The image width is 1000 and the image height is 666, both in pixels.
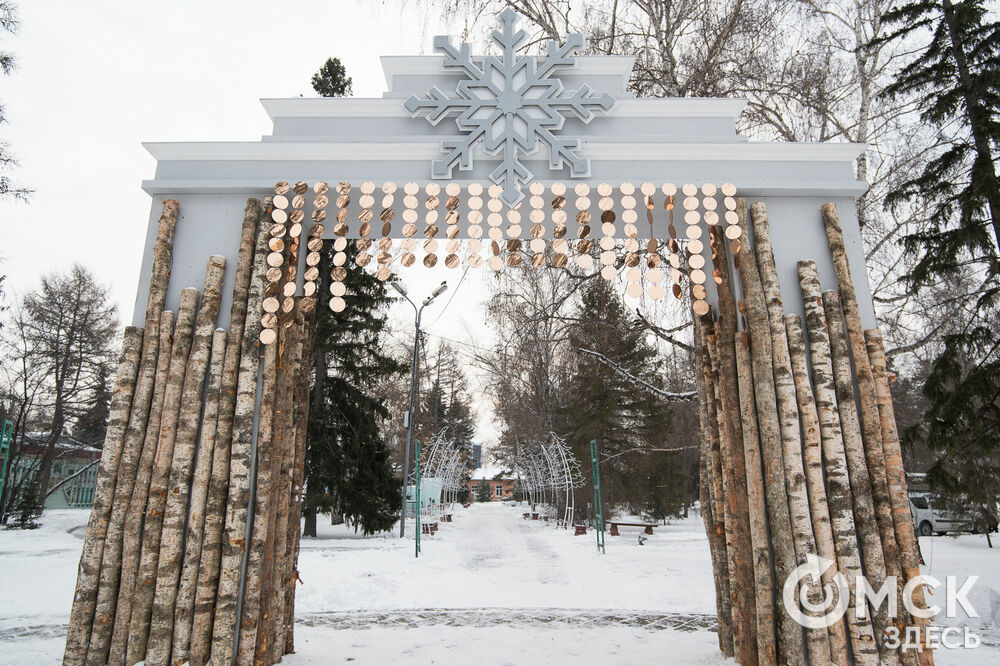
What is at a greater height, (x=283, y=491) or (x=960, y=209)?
(x=960, y=209)

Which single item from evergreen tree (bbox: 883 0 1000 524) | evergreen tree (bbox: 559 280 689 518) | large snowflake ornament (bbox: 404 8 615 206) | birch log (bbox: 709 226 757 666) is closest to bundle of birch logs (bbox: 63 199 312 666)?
large snowflake ornament (bbox: 404 8 615 206)

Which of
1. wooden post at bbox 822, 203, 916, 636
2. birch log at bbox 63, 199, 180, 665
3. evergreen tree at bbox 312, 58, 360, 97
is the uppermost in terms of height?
evergreen tree at bbox 312, 58, 360, 97

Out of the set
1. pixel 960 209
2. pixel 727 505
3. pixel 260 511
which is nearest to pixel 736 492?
pixel 727 505

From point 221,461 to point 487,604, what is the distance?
3.71 m

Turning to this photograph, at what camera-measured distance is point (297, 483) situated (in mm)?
3963

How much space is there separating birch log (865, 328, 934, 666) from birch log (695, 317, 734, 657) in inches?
37.2

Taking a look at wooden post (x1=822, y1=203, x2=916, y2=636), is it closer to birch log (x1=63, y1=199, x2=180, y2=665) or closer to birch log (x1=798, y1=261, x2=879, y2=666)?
birch log (x1=798, y1=261, x2=879, y2=666)

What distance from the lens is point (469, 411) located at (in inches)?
1617

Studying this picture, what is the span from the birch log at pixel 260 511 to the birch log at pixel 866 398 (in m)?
3.41

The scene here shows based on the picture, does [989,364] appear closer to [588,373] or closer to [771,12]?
[771,12]

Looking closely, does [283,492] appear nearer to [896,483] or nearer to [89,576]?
[89,576]

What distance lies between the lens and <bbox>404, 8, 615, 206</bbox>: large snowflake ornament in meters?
3.68

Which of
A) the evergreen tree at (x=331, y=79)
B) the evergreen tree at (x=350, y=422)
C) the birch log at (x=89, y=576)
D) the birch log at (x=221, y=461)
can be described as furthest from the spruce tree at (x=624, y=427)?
the birch log at (x=89, y=576)

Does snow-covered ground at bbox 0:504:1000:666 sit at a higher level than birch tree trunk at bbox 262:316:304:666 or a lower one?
lower
